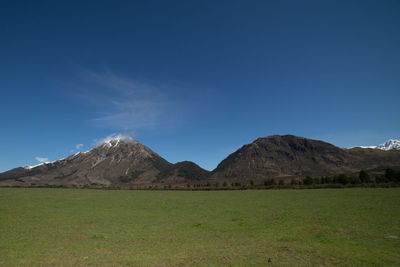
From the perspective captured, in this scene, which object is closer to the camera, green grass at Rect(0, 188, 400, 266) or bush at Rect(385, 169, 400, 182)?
green grass at Rect(0, 188, 400, 266)

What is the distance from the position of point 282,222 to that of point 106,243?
57.5ft

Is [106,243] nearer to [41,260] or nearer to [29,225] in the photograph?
[41,260]

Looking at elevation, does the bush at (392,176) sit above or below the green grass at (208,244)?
above

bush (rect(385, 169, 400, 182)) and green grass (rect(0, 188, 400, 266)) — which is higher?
bush (rect(385, 169, 400, 182))

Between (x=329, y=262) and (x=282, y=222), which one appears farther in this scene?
(x=282, y=222)

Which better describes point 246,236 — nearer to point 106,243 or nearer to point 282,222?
point 282,222

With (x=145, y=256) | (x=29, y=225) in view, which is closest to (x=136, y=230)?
(x=145, y=256)

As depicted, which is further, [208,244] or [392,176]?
[392,176]

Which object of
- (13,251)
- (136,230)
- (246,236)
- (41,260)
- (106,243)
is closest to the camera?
(41,260)

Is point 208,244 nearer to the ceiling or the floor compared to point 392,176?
nearer to the floor

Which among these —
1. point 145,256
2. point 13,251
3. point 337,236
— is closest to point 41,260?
point 13,251

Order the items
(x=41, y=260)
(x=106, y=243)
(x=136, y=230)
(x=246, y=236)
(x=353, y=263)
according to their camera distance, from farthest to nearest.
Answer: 1. (x=136, y=230)
2. (x=246, y=236)
3. (x=106, y=243)
4. (x=41, y=260)
5. (x=353, y=263)

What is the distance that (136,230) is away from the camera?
21.6 metres

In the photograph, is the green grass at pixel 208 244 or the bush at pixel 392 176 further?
the bush at pixel 392 176
